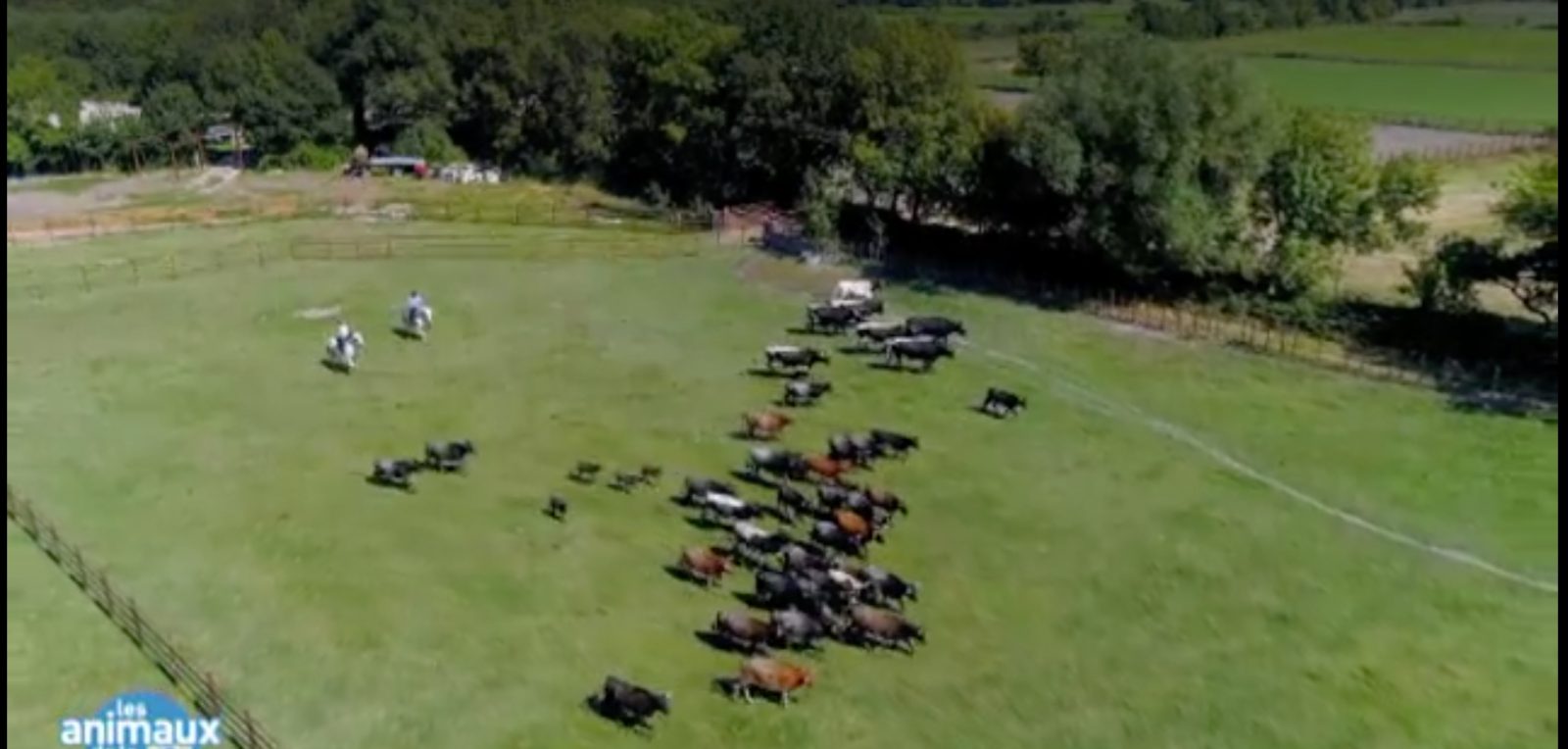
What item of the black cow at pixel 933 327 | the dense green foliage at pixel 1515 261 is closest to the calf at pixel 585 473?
the black cow at pixel 933 327


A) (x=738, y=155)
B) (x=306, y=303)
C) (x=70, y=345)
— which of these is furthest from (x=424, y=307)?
(x=738, y=155)

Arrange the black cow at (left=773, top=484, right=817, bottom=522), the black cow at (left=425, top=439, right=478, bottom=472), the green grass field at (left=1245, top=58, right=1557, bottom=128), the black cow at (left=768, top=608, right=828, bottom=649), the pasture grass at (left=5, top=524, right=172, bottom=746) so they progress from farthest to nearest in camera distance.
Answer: the green grass field at (left=1245, top=58, right=1557, bottom=128)
the black cow at (left=425, top=439, right=478, bottom=472)
the black cow at (left=773, top=484, right=817, bottom=522)
the black cow at (left=768, top=608, right=828, bottom=649)
the pasture grass at (left=5, top=524, right=172, bottom=746)

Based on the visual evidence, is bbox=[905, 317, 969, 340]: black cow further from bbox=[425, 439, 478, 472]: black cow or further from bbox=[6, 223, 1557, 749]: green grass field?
bbox=[425, 439, 478, 472]: black cow

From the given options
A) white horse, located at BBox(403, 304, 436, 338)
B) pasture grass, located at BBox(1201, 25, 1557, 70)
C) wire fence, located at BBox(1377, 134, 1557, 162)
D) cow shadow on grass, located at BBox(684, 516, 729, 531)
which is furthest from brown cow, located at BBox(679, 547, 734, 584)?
pasture grass, located at BBox(1201, 25, 1557, 70)

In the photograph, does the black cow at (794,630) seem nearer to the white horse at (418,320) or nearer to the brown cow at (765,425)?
the brown cow at (765,425)

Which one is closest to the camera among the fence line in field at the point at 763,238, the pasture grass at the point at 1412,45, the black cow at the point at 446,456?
the black cow at the point at 446,456

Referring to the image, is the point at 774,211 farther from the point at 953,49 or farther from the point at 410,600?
the point at 410,600

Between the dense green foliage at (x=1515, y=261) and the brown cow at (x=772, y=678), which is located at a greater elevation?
the dense green foliage at (x=1515, y=261)
